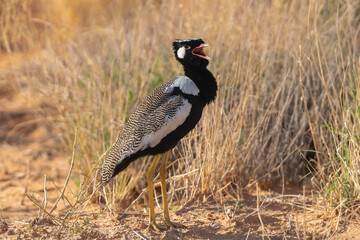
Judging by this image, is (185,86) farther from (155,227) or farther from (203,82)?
(155,227)

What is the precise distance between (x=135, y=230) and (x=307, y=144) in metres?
1.86

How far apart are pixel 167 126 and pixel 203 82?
36 centimetres

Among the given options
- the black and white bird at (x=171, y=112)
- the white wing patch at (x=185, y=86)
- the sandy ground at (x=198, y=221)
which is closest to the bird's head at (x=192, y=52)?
the black and white bird at (x=171, y=112)

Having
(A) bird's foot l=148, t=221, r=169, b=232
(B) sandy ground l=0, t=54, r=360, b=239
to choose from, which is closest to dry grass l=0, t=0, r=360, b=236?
(B) sandy ground l=0, t=54, r=360, b=239

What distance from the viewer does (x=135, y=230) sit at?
307cm

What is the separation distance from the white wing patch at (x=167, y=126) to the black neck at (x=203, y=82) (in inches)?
5.3

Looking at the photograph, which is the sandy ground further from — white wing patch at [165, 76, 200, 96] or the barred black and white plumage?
white wing patch at [165, 76, 200, 96]

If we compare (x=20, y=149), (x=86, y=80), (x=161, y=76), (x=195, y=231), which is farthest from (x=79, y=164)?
(x=20, y=149)

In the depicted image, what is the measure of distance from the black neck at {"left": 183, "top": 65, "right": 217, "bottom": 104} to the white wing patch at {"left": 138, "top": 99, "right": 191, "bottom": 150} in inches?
5.3

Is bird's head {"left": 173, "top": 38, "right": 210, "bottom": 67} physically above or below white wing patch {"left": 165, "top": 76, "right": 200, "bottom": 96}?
above

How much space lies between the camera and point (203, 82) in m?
2.98

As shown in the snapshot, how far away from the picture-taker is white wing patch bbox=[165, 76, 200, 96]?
2.95 meters

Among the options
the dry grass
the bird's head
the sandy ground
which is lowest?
the sandy ground

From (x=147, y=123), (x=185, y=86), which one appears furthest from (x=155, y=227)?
(x=185, y=86)
